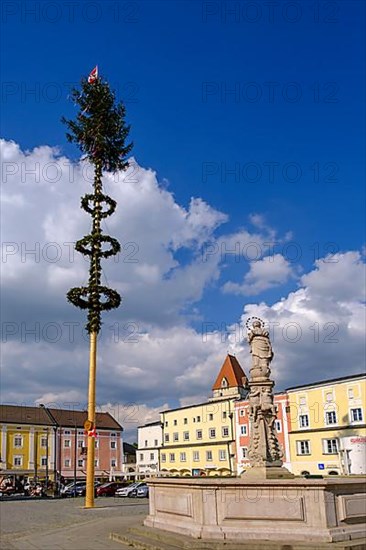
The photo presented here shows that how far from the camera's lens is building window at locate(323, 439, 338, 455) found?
194ft

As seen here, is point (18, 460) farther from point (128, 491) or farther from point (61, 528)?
point (61, 528)

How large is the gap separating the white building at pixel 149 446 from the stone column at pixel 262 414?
79296 millimetres

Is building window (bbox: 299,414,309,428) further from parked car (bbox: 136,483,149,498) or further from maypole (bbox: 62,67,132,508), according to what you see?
maypole (bbox: 62,67,132,508)

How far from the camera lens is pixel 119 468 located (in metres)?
94.6

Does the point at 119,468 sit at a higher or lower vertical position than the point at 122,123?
lower

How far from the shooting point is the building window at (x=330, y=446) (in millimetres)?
58987

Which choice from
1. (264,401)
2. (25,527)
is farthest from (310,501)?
(25,527)

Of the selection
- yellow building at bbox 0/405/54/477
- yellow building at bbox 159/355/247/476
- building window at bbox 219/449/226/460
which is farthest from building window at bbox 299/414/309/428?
yellow building at bbox 0/405/54/477

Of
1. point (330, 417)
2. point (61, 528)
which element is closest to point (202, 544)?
point (61, 528)

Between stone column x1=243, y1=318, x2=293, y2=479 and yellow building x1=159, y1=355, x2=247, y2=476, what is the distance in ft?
183

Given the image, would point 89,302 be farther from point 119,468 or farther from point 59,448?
point 119,468

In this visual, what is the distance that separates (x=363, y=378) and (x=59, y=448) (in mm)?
50448

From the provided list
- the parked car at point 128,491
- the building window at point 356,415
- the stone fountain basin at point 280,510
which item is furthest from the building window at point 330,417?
the stone fountain basin at point 280,510

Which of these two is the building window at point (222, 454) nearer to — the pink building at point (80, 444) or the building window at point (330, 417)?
the pink building at point (80, 444)
